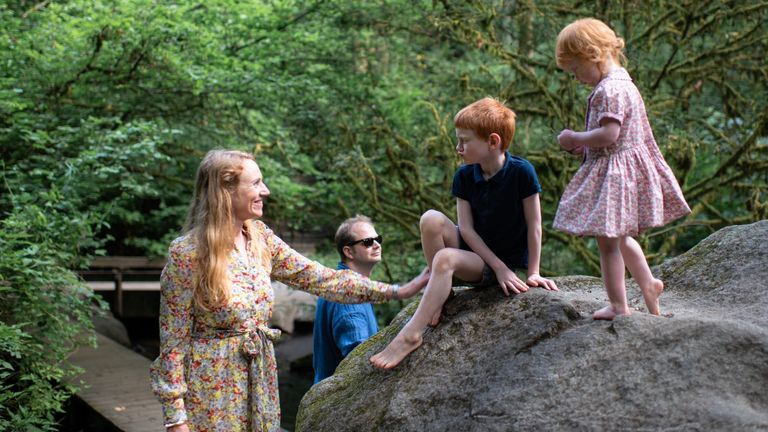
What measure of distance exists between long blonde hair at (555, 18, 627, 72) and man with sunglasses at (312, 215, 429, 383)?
150cm

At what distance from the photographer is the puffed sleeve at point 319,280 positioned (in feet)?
11.8

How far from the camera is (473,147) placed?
330 centimetres

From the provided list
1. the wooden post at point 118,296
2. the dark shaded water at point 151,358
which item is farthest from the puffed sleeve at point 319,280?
the wooden post at point 118,296

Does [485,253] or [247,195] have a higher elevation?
[247,195]

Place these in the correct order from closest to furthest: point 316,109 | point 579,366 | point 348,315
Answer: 1. point 579,366
2. point 348,315
3. point 316,109

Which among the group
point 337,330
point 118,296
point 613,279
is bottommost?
point 118,296

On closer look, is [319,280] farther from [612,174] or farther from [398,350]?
[612,174]

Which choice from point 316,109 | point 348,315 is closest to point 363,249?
point 348,315

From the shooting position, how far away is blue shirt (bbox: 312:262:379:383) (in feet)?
13.9

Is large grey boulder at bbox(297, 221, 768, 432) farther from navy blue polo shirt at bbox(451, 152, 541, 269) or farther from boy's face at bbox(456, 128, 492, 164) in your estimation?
boy's face at bbox(456, 128, 492, 164)

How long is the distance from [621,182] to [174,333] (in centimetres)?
185

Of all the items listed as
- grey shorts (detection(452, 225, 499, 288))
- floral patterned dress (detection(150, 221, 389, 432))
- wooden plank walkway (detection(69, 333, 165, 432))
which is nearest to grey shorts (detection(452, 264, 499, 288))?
grey shorts (detection(452, 225, 499, 288))

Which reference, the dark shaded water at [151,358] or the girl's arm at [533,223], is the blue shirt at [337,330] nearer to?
the girl's arm at [533,223]

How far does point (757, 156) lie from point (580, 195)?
5.47m
